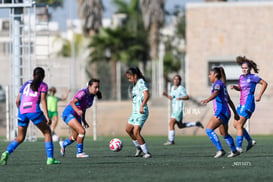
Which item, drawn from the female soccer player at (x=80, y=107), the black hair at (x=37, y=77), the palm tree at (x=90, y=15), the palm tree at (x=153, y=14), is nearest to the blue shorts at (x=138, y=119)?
the female soccer player at (x=80, y=107)

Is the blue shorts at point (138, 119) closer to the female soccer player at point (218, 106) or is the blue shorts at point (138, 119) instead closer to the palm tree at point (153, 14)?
the female soccer player at point (218, 106)

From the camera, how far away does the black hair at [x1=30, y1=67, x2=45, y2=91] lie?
14305 millimetres

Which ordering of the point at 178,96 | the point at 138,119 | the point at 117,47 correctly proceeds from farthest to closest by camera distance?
the point at 117,47, the point at 178,96, the point at 138,119

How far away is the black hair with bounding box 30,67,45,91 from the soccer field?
1.38 m

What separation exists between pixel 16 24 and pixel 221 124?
11.2 m

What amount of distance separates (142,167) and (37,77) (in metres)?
2.33

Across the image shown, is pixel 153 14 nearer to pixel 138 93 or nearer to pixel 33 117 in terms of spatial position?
pixel 138 93

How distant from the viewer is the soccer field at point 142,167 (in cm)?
1220

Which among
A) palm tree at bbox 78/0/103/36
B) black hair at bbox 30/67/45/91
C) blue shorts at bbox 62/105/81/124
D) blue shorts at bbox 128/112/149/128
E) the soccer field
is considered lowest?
the soccer field

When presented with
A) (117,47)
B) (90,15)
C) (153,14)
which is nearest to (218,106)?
(117,47)

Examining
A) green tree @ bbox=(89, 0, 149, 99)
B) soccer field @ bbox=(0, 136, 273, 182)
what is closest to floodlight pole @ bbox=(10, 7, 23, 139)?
soccer field @ bbox=(0, 136, 273, 182)

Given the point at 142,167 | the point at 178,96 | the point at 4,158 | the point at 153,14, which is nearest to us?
the point at 142,167

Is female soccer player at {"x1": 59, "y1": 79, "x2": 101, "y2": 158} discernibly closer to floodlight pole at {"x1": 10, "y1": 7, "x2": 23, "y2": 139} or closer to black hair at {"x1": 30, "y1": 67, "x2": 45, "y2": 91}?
black hair at {"x1": 30, "y1": 67, "x2": 45, "y2": 91}

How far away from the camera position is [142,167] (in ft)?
46.0
